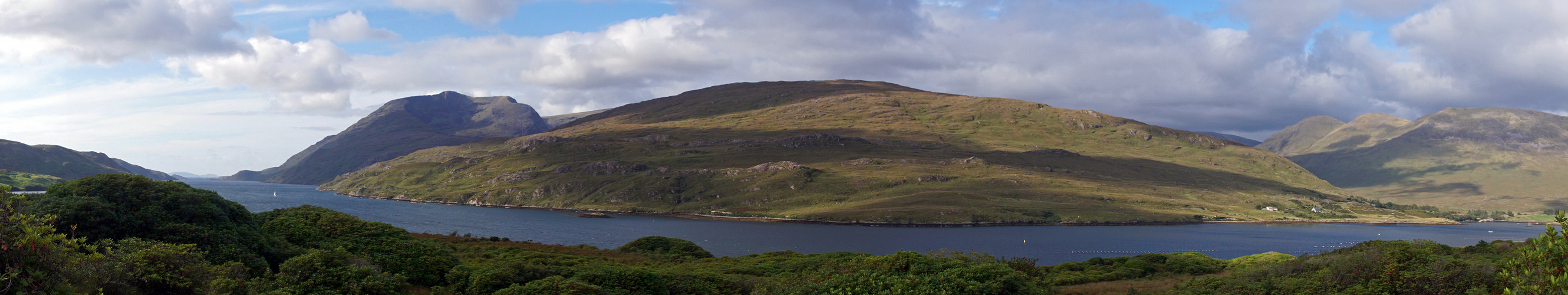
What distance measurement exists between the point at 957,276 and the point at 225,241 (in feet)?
108

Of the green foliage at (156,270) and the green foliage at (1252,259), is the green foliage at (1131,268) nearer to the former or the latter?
the green foliage at (1252,259)

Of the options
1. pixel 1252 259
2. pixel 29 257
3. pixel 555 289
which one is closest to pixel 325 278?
pixel 555 289

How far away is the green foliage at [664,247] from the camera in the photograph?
293ft

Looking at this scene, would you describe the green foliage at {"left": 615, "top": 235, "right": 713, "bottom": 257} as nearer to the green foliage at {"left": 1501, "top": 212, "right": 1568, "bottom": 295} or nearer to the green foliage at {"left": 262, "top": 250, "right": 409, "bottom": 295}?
the green foliage at {"left": 262, "top": 250, "right": 409, "bottom": 295}

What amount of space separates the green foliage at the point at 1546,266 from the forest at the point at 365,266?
4 centimetres

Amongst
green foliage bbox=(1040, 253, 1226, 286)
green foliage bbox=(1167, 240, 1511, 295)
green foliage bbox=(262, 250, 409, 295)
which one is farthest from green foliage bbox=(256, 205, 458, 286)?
green foliage bbox=(1040, 253, 1226, 286)

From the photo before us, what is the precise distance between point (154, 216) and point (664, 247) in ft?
208

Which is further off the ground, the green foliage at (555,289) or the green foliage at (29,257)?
the green foliage at (29,257)

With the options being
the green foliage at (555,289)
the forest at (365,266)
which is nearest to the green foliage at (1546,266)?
the forest at (365,266)

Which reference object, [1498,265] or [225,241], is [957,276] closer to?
[1498,265]

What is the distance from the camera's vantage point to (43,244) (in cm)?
1342

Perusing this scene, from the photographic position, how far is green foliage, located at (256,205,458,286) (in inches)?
1518

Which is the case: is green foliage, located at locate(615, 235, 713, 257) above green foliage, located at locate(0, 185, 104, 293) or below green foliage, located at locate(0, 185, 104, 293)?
below

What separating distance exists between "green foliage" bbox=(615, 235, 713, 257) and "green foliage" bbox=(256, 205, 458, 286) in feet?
147
